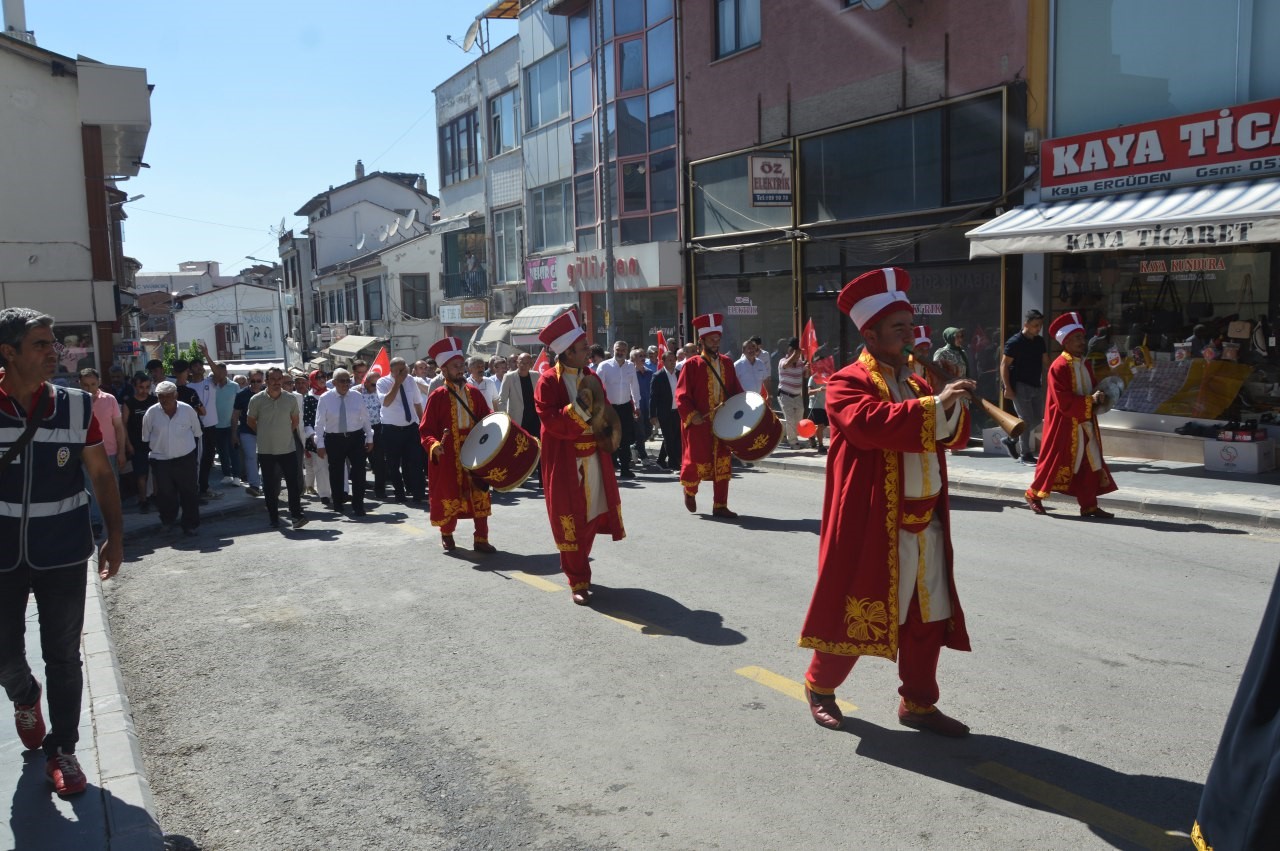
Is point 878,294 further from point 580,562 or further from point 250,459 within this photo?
point 250,459

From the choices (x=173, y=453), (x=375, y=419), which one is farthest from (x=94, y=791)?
(x=375, y=419)

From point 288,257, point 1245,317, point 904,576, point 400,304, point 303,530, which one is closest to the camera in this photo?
point 904,576

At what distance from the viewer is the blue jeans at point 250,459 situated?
14.6 m

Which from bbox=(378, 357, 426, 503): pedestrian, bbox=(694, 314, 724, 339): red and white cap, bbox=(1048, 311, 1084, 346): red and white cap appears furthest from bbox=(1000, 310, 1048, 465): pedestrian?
bbox=(378, 357, 426, 503): pedestrian

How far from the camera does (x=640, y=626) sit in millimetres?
6977

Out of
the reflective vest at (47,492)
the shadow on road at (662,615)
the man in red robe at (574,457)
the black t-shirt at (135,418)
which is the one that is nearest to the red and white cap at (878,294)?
the shadow on road at (662,615)

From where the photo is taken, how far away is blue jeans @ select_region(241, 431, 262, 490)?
47.9ft

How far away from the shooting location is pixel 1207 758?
452 cm

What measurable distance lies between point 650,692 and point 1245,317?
10731 mm

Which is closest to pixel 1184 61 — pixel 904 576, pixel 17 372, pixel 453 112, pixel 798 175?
pixel 798 175

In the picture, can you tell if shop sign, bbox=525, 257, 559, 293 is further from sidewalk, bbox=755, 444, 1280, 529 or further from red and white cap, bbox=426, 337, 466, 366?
red and white cap, bbox=426, 337, 466, 366

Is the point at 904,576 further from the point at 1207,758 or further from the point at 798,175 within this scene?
the point at 798,175

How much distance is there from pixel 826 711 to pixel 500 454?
189 inches

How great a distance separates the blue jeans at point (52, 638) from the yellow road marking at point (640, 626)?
11.0 ft
